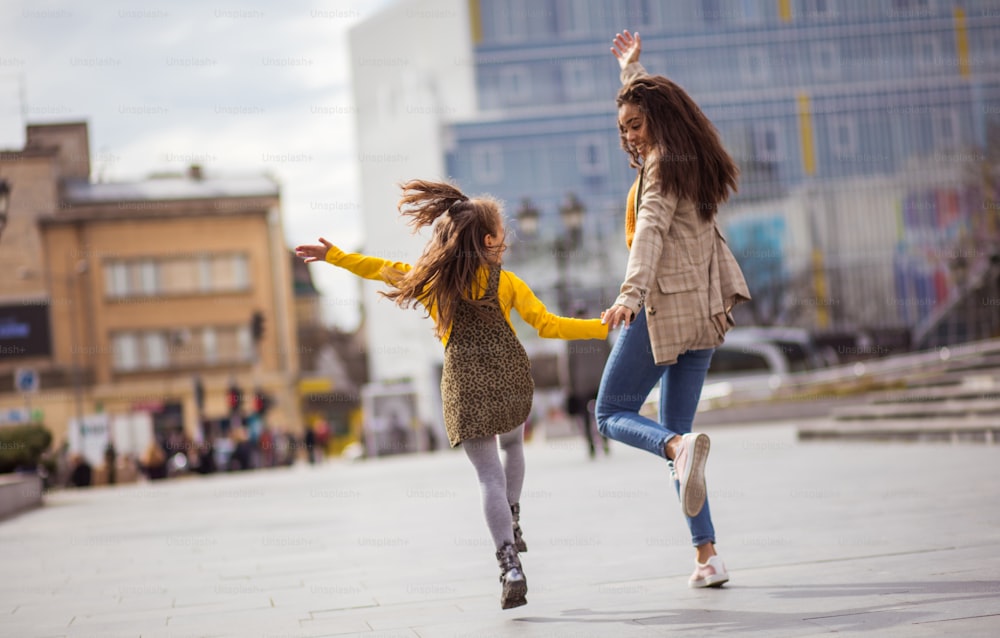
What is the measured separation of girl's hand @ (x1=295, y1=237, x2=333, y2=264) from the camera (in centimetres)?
586

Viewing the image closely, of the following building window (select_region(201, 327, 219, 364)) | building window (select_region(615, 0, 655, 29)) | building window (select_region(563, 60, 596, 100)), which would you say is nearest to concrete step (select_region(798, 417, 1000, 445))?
building window (select_region(201, 327, 219, 364))

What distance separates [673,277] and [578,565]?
2019mm

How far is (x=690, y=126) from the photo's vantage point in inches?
220

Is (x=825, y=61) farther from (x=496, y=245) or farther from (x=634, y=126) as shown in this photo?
(x=496, y=245)

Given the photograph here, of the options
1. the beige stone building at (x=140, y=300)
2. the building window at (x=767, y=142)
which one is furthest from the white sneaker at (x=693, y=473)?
the building window at (x=767, y=142)

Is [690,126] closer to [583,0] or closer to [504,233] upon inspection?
[504,233]

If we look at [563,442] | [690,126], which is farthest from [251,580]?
[563,442]

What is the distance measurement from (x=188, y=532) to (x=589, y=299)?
5652cm

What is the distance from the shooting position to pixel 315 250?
587 cm

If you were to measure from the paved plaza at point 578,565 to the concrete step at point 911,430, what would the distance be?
45 cm

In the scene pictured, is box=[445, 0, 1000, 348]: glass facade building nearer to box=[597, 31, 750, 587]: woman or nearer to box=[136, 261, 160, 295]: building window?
box=[136, 261, 160, 295]: building window

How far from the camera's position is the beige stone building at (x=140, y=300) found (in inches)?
2128

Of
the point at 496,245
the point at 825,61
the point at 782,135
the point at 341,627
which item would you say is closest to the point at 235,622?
the point at 341,627

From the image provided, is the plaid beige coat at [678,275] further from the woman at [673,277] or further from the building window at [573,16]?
the building window at [573,16]
